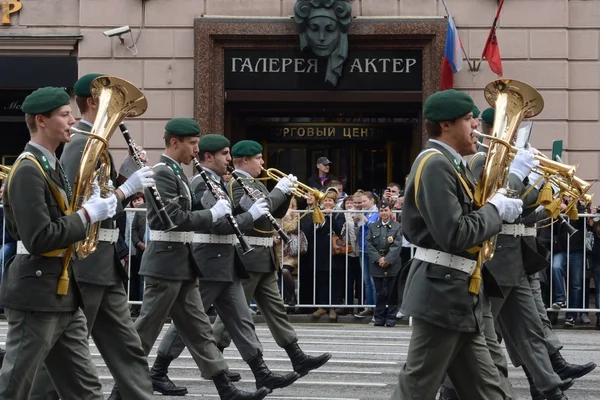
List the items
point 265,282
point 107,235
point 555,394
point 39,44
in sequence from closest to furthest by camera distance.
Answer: point 107,235 < point 555,394 < point 265,282 < point 39,44

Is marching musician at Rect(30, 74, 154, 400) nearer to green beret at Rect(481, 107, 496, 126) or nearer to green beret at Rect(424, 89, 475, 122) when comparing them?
green beret at Rect(424, 89, 475, 122)

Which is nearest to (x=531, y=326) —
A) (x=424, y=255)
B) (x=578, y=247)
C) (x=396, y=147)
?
(x=424, y=255)

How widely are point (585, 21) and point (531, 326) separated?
35.6ft

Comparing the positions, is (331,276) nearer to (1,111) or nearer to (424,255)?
(1,111)

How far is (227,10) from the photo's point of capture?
19.6 meters

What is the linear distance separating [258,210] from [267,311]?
804 mm

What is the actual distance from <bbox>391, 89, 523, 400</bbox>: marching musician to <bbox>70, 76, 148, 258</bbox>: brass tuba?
5.40ft

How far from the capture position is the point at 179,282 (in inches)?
362

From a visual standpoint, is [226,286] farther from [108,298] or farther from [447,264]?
[447,264]

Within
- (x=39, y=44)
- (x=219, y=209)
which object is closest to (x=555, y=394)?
(x=219, y=209)

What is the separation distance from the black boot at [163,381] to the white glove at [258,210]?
4.13 ft

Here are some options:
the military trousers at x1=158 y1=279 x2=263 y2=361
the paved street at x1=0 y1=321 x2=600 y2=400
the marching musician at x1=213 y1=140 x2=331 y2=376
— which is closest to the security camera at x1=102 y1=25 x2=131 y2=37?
the paved street at x1=0 y1=321 x2=600 y2=400

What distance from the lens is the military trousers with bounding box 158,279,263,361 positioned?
991cm

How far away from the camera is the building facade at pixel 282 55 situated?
Result: 19266mm
